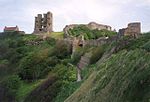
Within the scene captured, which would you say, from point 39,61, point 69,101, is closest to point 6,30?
point 39,61

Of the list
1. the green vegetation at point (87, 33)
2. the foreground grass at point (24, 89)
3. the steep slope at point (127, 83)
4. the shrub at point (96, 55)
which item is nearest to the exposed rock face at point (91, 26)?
the green vegetation at point (87, 33)

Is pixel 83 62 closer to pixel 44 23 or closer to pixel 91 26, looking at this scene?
pixel 91 26

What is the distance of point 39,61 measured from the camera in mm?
58281

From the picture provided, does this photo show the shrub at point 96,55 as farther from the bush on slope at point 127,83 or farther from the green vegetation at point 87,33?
the green vegetation at point 87,33

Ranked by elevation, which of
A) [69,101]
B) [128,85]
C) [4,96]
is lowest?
[4,96]

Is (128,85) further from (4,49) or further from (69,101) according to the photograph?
(4,49)

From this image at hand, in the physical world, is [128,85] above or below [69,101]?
above

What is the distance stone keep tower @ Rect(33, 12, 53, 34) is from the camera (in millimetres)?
91594

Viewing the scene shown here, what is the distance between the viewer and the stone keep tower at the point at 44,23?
91.6 metres

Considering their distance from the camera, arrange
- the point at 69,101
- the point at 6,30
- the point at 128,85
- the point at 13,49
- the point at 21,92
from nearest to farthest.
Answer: the point at 128,85 < the point at 69,101 < the point at 21,92 < the point at 13,49 < the point at 6,30

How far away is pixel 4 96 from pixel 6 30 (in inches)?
2057

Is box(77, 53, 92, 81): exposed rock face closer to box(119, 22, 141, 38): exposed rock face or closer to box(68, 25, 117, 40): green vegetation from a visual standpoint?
box(119, 22, 141, 38): exposed rock face

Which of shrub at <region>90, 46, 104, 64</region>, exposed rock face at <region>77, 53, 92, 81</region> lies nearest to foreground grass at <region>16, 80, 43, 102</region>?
exposed rock face at <region>77, 53, 92, 81</region>

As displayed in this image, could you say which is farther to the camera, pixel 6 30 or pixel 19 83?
pixel 6 30
